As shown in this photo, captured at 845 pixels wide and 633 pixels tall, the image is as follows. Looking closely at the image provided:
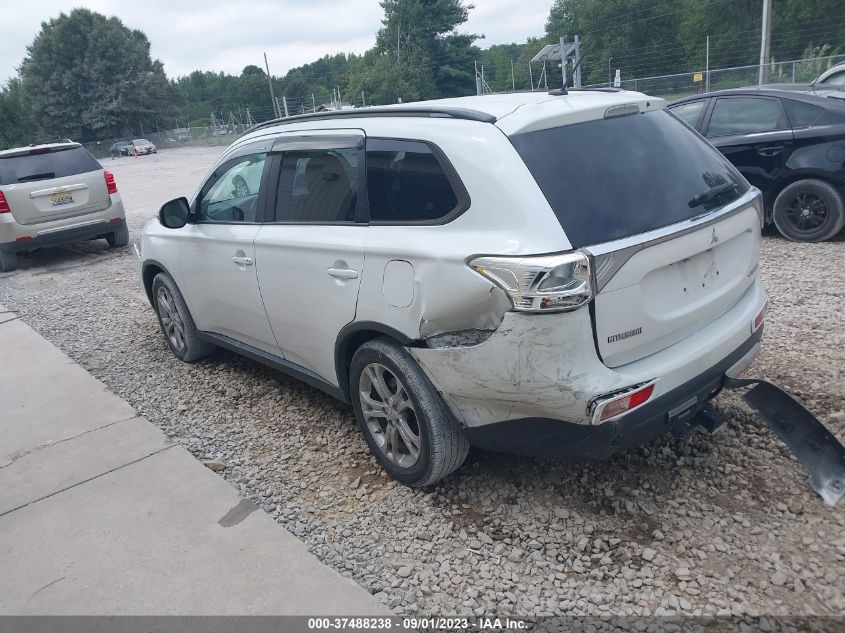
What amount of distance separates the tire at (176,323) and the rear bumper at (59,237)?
204 inches

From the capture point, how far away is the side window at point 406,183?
10.1 feet

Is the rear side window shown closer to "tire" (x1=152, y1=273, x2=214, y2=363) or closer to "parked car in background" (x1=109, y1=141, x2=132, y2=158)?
"tire" (x1=152, y1=273, x2=214, y2=363)

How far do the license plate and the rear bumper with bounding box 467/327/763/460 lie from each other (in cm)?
894

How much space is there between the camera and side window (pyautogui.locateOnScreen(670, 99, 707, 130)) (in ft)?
25.9

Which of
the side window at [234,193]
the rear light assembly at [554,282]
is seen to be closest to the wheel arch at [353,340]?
the rear light assembly at [554,282]

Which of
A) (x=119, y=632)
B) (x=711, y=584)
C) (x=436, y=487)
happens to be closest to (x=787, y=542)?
(x=711, y=584)

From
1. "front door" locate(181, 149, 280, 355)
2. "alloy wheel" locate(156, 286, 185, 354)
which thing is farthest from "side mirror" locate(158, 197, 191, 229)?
"alloy wheel" locate(156, 286, 185, 354)

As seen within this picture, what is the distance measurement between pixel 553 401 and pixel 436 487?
1.07 metres

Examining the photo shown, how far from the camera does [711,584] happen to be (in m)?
2.68

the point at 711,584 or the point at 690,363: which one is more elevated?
the point at 690,363

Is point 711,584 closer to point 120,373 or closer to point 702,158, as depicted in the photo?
point 702,158

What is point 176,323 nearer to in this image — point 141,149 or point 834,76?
point 834,76

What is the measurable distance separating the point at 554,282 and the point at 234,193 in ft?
9.18

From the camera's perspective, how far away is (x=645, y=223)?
2834 millimetres
